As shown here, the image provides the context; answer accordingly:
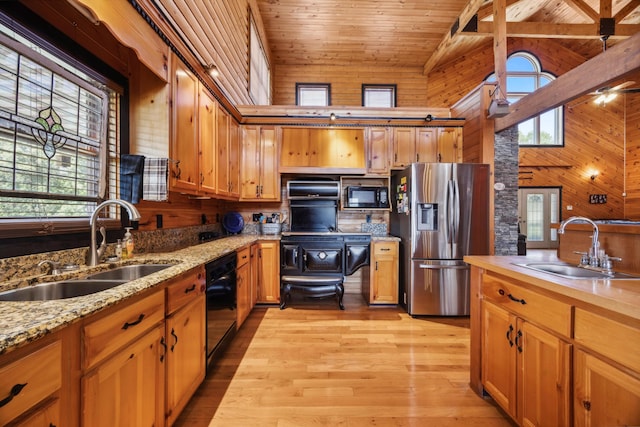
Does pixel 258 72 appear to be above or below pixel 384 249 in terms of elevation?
above

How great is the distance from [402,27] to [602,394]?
599 cm

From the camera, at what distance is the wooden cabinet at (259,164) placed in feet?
12.5

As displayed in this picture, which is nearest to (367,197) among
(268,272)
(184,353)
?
(268,272)

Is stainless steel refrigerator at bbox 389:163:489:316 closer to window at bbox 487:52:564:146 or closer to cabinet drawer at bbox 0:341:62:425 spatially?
cabinet drawer at bbox 0:341:62:425

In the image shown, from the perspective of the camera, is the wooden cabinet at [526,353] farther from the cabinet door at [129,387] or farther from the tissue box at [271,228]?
the tissue box at [271,228]

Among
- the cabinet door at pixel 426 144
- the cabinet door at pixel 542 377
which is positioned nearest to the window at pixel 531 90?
the cabinet door at pixel 426 144

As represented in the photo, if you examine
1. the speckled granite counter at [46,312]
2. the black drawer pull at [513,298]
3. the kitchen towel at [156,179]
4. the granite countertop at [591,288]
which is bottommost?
the black drawer pull at [513,298]

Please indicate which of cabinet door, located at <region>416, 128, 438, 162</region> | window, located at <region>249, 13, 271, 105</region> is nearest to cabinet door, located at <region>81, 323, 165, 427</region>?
cabinet door, located at <region>416, 128, 438, 162</region>

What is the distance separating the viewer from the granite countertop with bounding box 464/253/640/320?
91 cm

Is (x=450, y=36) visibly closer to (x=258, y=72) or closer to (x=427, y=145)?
(x=427, y=145)

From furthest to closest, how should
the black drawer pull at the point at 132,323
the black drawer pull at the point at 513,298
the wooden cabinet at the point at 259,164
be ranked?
the wooden cabinet at the point at 259,164
the black drawer pull at the point at 513,298
the black drawer pull at the point at 132,323

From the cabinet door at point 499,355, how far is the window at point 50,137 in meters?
2.58

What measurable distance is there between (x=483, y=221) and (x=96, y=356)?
12.2 feet

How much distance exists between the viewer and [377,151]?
3930 millimetres
